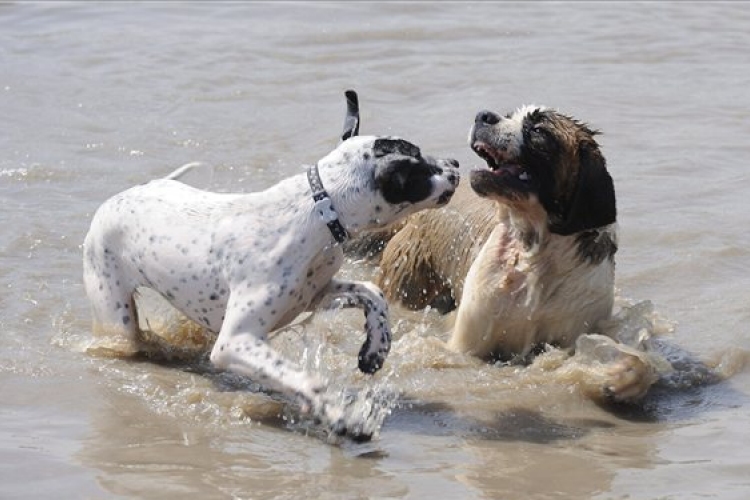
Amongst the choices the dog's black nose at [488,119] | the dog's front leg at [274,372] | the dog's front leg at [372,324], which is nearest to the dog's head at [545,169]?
the dog's black nose at [488,119]

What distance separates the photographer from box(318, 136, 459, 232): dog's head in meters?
5.80

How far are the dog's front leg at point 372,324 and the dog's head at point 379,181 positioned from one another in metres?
0.33

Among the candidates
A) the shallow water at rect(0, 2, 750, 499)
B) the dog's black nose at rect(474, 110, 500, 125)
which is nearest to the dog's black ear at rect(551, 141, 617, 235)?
the dog's black nose at rect(474, 110, 500, 125)

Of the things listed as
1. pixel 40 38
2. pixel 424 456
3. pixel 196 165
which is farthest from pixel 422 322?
pixel 40 38

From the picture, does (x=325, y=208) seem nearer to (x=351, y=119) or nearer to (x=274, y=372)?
(x=351, y=119)

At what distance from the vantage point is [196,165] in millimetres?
7070

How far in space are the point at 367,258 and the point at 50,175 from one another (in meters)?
2.20

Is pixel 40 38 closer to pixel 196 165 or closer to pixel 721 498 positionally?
pixel 196 165

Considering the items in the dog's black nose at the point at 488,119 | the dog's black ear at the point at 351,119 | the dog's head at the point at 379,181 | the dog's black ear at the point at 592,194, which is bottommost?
the dog's black ear at the point at 592,194

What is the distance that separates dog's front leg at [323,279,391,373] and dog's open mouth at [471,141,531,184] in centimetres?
81

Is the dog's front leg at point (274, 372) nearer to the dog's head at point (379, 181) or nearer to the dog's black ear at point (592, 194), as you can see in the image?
the dog's head at point (379, 181)

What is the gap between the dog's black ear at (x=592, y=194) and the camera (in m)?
6.37

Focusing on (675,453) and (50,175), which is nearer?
(675,453)

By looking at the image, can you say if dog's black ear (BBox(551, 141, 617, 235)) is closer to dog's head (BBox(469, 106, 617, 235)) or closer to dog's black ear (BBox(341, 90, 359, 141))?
dog's head (BBox(469, 106, 617, 235))
